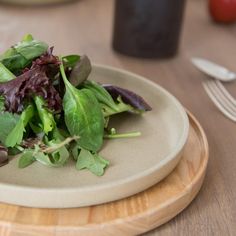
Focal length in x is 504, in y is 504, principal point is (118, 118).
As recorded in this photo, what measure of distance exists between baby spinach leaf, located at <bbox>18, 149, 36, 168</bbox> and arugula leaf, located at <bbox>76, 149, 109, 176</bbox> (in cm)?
6

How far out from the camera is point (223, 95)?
1.03m

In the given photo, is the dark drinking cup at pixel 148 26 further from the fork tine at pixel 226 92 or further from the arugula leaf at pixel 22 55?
the arugula leaf at pixel 22 55

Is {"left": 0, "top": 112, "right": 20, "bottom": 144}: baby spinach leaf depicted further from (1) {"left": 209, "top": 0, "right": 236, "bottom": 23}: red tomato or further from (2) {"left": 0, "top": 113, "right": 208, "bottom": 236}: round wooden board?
(1) {"left": 209, "top": 0, "right": 236, "bottom": 23}: red tomato

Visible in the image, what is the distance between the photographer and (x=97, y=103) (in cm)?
71

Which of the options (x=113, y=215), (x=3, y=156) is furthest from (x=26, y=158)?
(x=113, y=215)

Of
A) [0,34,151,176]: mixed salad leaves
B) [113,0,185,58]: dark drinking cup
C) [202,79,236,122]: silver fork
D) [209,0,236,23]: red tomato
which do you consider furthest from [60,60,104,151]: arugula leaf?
[209,0,236,23]: red tomato

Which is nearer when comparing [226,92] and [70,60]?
[70,60]

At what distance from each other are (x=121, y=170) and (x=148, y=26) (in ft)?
1.85

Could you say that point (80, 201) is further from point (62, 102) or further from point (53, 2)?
point (53, 2)

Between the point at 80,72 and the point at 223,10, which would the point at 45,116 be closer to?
the point at 80,72

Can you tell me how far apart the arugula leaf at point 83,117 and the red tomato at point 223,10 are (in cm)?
88

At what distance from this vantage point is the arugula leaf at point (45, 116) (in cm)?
67

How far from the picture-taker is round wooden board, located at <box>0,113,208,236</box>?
0.56 meters

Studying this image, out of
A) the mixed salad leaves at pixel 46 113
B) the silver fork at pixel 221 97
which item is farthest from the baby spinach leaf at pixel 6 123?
the silver fork at pixel 221 97
